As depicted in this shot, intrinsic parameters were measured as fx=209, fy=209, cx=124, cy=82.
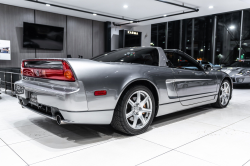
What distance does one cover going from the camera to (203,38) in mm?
16219

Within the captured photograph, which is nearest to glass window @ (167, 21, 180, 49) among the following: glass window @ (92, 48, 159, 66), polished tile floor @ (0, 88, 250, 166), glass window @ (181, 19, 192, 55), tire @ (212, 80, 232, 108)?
glass window @ (181, 19, 192, 55)

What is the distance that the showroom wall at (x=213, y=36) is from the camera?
13913 millimetres

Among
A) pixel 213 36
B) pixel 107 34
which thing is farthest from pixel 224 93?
pixel 213 36

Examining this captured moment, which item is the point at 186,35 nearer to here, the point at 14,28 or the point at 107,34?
the point at 107,34

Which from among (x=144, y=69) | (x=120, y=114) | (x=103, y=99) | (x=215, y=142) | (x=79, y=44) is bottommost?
(x=215, y=142)

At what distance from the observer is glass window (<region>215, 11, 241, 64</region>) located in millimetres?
14180

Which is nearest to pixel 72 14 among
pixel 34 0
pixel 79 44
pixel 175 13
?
pixel 79 44

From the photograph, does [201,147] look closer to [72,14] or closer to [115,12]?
[115,12]

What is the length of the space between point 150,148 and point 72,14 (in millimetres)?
9727

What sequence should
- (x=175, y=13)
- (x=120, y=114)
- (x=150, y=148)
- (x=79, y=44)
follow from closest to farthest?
(x=150, y=148) → (x=120, y=114) → (x=175, y=13) → (x=79, y=44)

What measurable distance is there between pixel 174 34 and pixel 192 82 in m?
14.9

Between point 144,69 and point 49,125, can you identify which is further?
point 49,125

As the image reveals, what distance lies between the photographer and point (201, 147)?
212cm

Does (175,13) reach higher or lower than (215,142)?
higher
